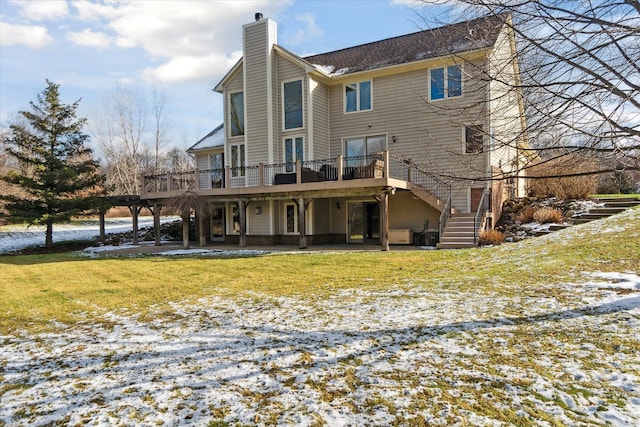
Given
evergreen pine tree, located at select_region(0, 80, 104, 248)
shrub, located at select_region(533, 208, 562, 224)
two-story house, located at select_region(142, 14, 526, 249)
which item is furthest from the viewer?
evergreen pine tree, located at select_region(0, 80, 104, 248)

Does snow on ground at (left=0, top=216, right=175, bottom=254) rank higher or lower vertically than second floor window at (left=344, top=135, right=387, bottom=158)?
lower

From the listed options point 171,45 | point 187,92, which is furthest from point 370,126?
point 187,92

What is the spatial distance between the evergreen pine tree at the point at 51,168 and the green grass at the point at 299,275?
8498 millimetres

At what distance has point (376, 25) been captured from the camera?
6.62 meters

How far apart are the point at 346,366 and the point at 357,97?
15307 millimetres

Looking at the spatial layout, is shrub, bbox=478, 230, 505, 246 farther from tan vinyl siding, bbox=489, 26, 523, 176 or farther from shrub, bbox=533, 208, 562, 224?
tan vinyl siding, bbox=489, 26, 523, 176

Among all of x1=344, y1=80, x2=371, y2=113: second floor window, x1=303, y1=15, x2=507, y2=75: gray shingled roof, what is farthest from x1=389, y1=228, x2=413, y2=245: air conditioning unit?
x1=303, y1=15, x2=507, y2=75: gray shingled roof

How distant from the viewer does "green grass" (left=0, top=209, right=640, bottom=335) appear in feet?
21.5

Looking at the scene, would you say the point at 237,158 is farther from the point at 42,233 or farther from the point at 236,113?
the point at 42,233

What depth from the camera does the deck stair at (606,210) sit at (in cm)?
1330

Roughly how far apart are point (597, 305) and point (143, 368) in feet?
17.4

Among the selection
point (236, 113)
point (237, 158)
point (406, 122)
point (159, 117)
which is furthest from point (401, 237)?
point (159, 117)

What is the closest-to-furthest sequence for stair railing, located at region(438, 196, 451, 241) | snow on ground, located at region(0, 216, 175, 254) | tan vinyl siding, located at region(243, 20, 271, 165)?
1. stair railing, located at region(438, 196, 451, 241)
2. tan vinyl siding, located at region(243, 20, 271, 165)
3. snow on ground, located at region(0, 216, 175, 254)

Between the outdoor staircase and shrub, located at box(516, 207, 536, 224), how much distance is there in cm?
187
